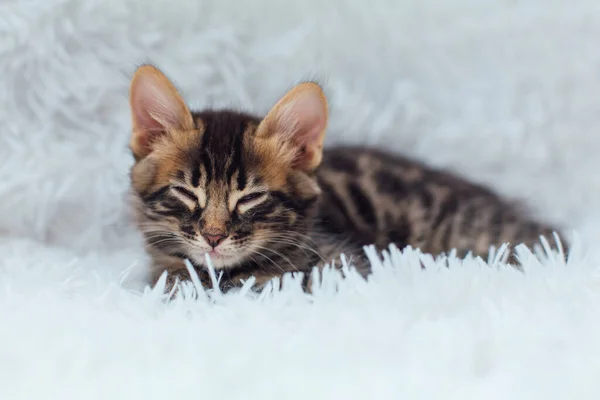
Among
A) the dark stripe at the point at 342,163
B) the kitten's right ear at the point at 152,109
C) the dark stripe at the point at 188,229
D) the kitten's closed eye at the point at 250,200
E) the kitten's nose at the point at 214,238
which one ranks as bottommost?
the kitten's nose at the point at 214,238

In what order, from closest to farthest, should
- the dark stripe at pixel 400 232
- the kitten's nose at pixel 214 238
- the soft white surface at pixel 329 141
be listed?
the soft white surface at pixel 329 141
the kitten's nose at pixel 214 238
the dark stripe at pixel 400 232

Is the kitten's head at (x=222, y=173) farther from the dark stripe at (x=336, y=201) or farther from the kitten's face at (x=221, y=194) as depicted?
the dark stripe at (x=336, y=201)

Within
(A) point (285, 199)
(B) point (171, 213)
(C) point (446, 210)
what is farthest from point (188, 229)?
(C) point (446, 210)

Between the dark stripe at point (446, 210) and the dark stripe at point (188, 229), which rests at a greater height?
the dark stripe at point (446, 210)

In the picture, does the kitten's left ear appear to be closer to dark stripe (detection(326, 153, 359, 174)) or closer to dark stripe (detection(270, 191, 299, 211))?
dark stripe (detection(270, 191, 299, 211))

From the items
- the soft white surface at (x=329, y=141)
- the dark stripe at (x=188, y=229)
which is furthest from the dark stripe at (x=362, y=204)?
the dark stripe at (x=188, y=229)

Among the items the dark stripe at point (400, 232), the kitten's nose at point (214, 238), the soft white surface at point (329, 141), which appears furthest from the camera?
the dark stripe at point (400, 232)

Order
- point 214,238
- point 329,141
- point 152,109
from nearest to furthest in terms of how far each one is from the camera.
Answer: point 214,238, point 152,109, point 329,141

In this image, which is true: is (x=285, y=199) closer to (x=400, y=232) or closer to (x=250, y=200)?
(x=250, y=200)

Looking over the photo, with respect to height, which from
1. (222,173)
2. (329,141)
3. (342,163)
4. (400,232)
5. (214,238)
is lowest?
(214,238)
